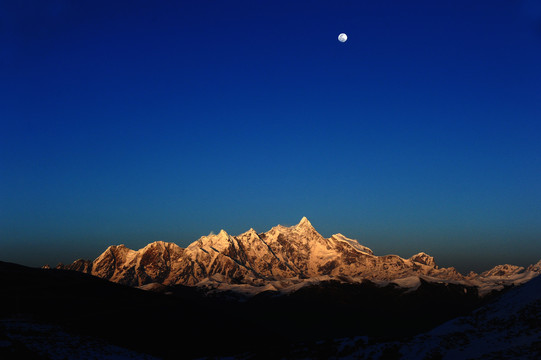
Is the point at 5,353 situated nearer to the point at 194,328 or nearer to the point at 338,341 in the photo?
the point at 338,341

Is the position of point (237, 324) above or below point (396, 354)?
below

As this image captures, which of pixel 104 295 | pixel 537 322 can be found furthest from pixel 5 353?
pixel 104 295

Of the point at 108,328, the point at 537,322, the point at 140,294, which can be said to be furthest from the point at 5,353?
the point at 140,294

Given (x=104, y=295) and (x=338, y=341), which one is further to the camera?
(x=104, y=295)

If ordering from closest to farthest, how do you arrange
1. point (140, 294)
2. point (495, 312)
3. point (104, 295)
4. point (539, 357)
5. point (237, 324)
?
point (539, 357)
point (495, 312)
point (104, 295)
point (140, 294)
point (237, 324)

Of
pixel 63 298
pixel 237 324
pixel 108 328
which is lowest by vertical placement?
pixel 237 324

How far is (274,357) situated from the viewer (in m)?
38.4

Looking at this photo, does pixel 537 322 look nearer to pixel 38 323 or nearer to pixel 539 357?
pixel 539 357

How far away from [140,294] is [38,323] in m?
61.6

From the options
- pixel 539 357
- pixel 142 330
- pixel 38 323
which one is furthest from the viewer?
pixel 142 330

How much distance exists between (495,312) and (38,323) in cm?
5513

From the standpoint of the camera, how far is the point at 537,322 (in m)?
31.8

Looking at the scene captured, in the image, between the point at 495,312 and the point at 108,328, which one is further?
the point at 108,328

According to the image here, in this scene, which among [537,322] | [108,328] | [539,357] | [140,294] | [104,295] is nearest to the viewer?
[539,357]
